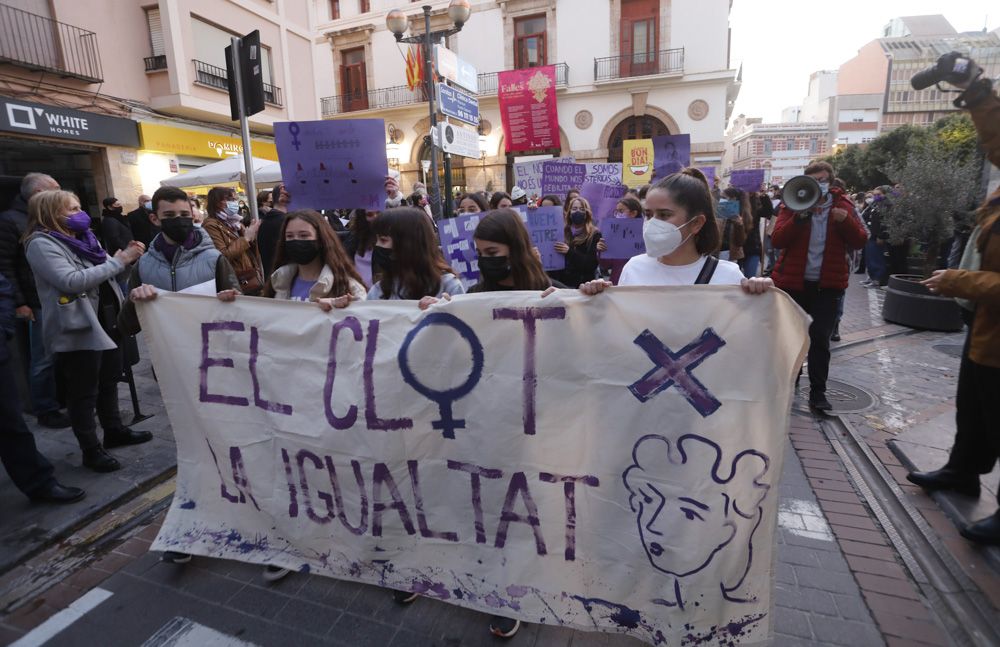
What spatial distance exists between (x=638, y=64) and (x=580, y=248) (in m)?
21.0

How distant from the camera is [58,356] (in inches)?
141

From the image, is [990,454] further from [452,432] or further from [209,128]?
[209,128]

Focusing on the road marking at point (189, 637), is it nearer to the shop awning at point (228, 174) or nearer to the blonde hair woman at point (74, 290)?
the blonde hair woman at point (74, 290)

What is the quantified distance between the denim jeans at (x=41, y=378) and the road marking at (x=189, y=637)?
130 inches

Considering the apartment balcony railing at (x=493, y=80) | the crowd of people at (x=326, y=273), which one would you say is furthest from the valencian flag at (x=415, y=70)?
the apartment balcony railing at (x=493, y=80)

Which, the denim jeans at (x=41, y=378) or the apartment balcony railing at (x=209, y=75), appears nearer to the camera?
the denim jeans at (x=41, y=378)

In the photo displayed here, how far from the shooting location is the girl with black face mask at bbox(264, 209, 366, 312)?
3.01 meters

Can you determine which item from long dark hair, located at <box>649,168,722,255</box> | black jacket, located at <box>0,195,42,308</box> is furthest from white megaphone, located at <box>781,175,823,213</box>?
black jacket, located at <box>0,195,42,308</box>

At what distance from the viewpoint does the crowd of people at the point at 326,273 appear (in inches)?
102

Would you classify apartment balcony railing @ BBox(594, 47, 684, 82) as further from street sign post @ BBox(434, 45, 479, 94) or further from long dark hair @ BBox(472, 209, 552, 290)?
long dark hair @ BBox(472, 209, 552, 290)

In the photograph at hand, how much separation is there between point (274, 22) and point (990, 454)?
21.1 metres

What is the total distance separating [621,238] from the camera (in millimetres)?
5500

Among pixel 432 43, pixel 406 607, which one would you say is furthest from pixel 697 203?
pixel 432 43

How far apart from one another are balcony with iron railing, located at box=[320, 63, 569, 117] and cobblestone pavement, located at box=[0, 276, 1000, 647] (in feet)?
76.3
